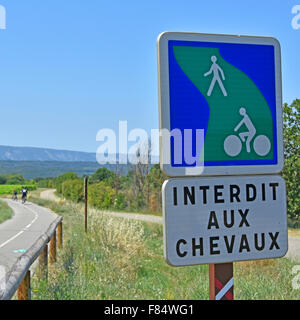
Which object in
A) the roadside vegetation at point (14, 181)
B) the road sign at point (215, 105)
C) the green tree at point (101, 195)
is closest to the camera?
the road sign at point (215, 105)

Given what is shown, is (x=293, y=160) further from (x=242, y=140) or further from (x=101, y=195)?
(x=242, y=140)

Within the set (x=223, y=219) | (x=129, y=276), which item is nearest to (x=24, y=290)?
(x=223, y=219)

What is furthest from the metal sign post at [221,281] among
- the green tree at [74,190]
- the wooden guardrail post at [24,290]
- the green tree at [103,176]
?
the green tree at [103,176]

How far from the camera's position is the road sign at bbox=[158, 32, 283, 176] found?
2135mm

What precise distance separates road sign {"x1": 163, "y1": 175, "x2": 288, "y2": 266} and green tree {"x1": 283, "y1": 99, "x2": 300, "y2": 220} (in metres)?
20.6

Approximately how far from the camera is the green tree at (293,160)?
22219 millimetres

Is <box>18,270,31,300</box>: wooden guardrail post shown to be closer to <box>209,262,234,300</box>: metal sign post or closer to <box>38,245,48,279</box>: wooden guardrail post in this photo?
<box>38,245,48,279</box>: wooden guardrail post

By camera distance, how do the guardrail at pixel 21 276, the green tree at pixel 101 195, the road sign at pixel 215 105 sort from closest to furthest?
the road sign at pixel 215 105 → the guardrail at pixel 21 276 → the green tree at pixel 101 195

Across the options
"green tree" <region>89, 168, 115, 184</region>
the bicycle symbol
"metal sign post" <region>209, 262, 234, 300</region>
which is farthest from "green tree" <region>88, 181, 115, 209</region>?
the bicycle symbol

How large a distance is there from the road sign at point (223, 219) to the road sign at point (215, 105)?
72 mm

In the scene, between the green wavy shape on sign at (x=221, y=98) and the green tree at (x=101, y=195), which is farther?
the green tree at (x=101, y=195)

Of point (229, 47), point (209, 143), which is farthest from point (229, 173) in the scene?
point (229, 47)

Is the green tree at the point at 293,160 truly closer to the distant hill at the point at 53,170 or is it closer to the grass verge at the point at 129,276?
the grass verge at the point at 129,276
